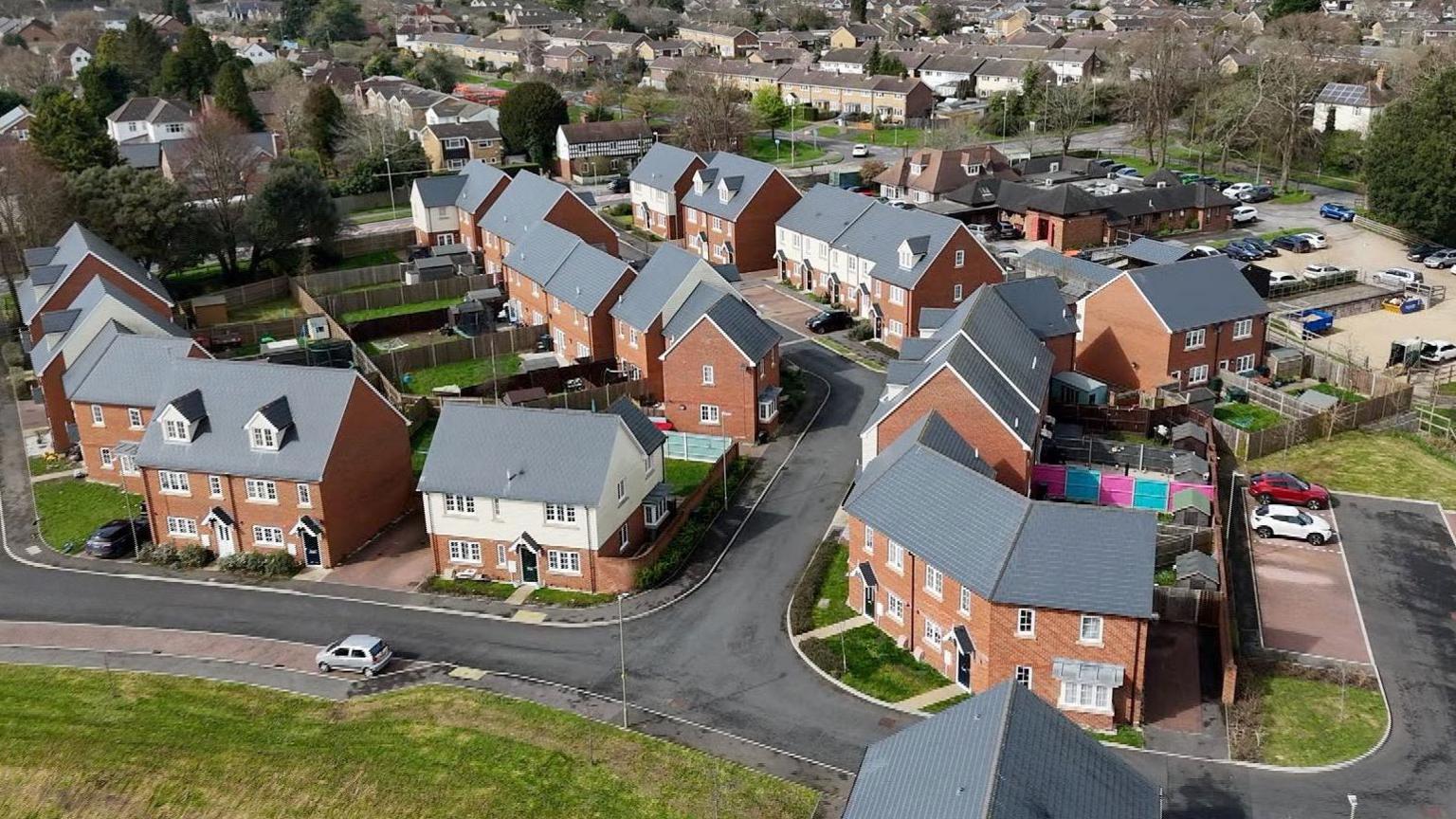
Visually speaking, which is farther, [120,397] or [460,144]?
[460,144]

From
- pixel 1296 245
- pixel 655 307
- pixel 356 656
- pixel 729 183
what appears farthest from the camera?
pixel 1296 245

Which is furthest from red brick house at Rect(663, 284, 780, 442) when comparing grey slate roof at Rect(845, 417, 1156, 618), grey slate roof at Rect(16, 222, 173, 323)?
grey slate roof at Rect(16, 222, 173, 323)

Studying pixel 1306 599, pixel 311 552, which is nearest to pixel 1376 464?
pixel 1306 599

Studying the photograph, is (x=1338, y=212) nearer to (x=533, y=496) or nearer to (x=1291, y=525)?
(x=1291, y=525)

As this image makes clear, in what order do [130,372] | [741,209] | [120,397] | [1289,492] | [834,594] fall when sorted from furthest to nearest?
[741,209], [130,372], [120,397], [1289,492], [834,594]

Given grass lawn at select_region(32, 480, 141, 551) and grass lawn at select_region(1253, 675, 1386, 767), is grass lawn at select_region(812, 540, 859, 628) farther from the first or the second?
grass lawn at select_region(32, 480, 141, 551)

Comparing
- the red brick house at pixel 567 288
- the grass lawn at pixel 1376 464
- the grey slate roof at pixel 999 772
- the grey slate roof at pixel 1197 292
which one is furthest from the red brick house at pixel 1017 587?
the red brick house at pixel 567 288
